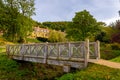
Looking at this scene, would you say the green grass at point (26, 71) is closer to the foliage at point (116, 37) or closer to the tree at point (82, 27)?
the foliage at point (116, 37)

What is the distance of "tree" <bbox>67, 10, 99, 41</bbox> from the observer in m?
51.7

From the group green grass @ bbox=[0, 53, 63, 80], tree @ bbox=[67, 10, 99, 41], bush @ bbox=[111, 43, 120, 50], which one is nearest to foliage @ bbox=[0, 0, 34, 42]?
tree @ bbox=[67, 10, 99, 41]

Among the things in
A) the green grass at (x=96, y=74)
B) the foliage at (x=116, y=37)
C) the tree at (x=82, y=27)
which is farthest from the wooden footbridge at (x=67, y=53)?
the tree at (x=82, y=27)

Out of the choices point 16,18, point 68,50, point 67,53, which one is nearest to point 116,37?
point 16,18

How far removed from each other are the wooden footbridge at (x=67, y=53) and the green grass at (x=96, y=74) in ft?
2.54

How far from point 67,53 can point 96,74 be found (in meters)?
3.49

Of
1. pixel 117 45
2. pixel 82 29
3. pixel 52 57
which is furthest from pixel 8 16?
pixel 52 57

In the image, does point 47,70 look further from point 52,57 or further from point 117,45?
point 117,45

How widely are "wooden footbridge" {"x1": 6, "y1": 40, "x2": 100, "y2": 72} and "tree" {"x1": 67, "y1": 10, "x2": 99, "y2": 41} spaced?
29.3 meters

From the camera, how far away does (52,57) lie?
1884 cm

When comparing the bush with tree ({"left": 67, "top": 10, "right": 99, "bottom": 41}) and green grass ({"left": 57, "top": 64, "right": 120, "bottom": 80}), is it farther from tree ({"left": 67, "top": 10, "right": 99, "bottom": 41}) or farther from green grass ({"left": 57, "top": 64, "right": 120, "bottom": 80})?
green grass ({"left": 57, "top": 64, "right": 120, "bottom": 80})

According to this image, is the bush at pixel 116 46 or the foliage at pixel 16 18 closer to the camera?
the bush at pixel 116 46

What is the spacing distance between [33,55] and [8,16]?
27.8 m

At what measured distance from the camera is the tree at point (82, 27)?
51.7m
